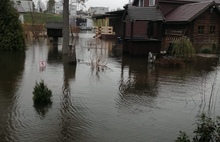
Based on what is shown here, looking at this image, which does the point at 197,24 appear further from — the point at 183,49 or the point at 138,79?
the point at 138,79

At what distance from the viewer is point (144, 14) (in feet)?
→ 71.1

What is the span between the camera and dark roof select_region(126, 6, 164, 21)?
21.0 metres

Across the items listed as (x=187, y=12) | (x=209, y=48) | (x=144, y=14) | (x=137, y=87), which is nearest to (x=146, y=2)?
(x=187, y=12)

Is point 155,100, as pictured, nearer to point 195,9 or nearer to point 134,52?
point 134,52

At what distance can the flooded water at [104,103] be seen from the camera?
720cm

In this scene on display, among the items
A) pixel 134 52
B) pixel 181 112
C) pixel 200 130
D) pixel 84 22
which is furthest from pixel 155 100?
pixel 84 22

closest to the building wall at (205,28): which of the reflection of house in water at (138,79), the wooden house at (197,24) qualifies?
the wooden house at (197,24)

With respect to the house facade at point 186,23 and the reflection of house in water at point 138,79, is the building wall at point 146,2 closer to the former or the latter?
the house facade at point 186,23

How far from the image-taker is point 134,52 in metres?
21.5

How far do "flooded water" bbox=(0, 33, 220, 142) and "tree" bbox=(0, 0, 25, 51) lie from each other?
7.35 m

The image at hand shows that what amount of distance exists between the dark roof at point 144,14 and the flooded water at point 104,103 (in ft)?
19.6

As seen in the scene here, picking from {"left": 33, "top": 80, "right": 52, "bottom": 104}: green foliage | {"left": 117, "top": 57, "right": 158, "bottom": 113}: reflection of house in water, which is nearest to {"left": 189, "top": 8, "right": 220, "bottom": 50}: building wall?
{"left": 117, "top": 57, "right": 158, "bottom": 113}: reflection of house in water

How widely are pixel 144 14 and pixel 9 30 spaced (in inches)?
418

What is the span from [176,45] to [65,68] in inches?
312
